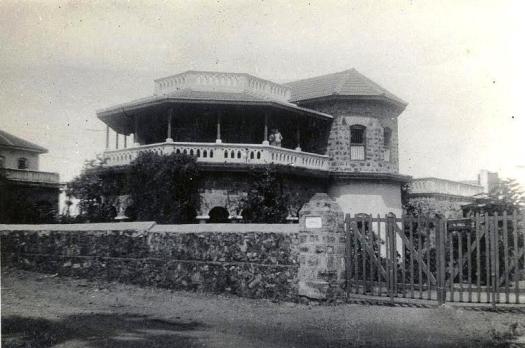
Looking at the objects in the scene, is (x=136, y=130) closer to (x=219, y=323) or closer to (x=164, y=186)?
(x=164, y=186)

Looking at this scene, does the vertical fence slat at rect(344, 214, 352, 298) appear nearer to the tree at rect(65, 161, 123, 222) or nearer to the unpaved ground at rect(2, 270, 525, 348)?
the unpaved ground at rect(2, 270, 525, 348)

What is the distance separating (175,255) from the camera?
35.8ft

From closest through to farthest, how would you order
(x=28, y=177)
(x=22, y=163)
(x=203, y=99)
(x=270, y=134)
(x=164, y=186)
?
(x=164, y=186), (x=203, y=99), (x=270, y=134), (x=28, y=177), (x=22, y=163)

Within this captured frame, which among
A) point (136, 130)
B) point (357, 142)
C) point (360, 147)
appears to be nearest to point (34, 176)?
point (136, 130)

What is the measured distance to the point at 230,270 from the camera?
407 inches

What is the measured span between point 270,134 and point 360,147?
418 centimetres

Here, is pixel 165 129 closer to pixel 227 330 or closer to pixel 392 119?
pixel 392 119

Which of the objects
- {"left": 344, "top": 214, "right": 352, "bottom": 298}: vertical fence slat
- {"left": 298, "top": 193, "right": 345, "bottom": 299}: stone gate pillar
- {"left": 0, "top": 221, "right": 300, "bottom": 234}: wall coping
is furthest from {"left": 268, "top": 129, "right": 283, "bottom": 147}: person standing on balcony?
{"left": 344, "top": 214, "right": 352, "bottom": 298}: vertical fence slat

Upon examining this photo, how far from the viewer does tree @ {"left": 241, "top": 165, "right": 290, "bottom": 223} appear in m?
17.6

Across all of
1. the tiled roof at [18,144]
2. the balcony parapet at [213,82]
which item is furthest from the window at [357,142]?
the tiled roof at [18,144]

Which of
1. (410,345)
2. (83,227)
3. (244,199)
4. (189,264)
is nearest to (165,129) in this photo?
(244,199)

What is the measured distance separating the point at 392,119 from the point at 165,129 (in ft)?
34.4

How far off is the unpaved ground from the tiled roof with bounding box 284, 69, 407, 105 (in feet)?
45.0

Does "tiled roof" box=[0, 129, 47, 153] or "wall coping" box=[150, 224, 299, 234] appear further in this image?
"tiled roof" box=[0, 129, 47, 153]
